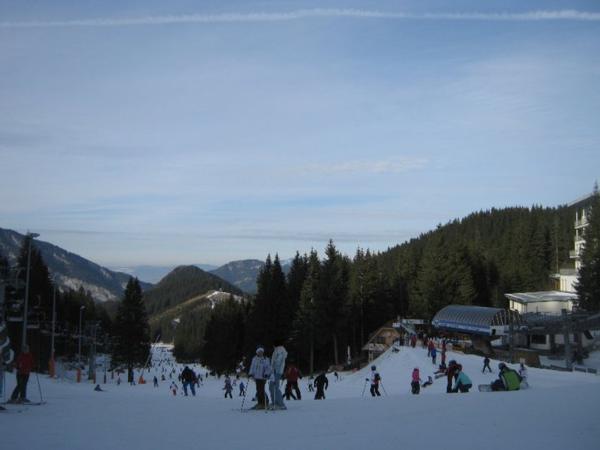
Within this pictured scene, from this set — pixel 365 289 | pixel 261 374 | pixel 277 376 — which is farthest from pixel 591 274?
pixel 261 374

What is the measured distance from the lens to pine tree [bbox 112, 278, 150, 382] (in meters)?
70.4

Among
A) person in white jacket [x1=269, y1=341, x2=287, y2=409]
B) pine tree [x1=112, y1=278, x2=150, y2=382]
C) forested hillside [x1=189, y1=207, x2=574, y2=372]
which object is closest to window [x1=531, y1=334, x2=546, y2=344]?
forested hillside [x1=189, y1=207, x2=574, y2=372]

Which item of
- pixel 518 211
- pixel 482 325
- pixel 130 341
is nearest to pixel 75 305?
pixel 130 341

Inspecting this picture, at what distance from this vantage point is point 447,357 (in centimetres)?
3981

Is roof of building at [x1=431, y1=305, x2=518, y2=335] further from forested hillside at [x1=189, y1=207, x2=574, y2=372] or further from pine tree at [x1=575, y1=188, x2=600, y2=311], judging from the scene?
forested hillside at [x1=189, y1=207, x2=574, y2=372]

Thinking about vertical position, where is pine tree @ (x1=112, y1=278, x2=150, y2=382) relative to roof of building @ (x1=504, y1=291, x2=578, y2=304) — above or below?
below

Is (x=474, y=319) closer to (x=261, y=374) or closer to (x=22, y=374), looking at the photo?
(x=261, y=374)

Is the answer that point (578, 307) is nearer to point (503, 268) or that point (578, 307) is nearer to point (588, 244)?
point (588, 244)

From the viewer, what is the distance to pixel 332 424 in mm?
11844

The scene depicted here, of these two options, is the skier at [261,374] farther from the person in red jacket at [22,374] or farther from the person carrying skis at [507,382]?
the person carrying skis at [507,382]

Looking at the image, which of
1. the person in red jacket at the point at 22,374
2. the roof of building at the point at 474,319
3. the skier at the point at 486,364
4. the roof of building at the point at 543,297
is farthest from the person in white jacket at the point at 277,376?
the roof of building at the point at 543,297

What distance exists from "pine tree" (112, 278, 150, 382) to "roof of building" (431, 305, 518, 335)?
122 ft

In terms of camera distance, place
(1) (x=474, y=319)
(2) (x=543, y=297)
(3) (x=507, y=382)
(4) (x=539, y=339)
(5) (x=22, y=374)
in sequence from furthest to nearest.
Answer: (2) (x=543, y=297) < (4) (x=539, y=339) < (1) (x=474, y=319) < (3) (x=507, y=382) < (5) (x=22, y=374)

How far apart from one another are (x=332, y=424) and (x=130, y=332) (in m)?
63.7
